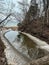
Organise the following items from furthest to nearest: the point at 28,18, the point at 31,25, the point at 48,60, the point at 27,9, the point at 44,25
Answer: the point at 27,9 → the point at 28,18 → the point at 31,25 → the point at 44,25 → the point at 48,60

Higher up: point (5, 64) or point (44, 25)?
point (5, 64)

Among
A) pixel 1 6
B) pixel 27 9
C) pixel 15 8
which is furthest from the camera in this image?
pixel 15 8

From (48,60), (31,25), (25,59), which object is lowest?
(31,25)

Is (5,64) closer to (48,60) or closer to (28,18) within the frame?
(48,60)

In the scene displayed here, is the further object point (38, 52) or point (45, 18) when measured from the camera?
point (45, 18)

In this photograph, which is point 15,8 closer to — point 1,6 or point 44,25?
point 1,6

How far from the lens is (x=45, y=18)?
22.4m

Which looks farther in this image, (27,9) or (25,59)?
(27,9)

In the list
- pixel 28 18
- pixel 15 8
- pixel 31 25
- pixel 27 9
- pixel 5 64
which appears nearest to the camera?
pixel 5 64

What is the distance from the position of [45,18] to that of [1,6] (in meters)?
10.8

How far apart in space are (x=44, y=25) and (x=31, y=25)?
213cm

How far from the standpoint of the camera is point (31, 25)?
23.4 m

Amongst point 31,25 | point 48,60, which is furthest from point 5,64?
point 31,25

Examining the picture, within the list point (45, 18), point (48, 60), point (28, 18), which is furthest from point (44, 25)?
point (48, 60)
